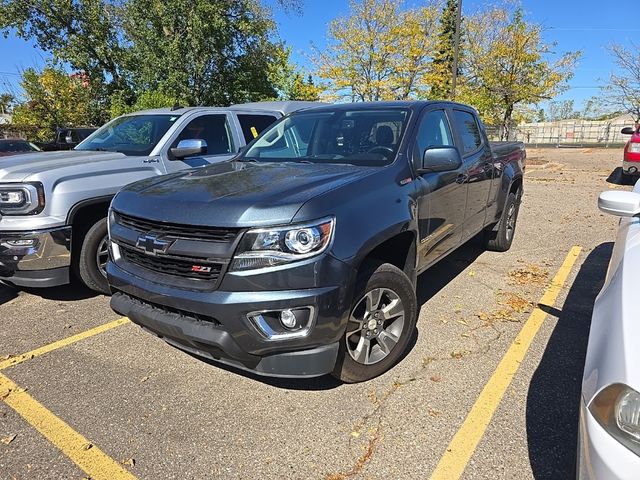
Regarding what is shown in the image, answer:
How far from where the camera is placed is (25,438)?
2584 millimetres

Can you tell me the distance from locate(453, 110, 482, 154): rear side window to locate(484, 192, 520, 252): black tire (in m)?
1.21

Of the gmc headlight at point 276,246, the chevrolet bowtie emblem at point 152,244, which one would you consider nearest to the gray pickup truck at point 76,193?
the chevrolet bowtie emblem at point 152,244

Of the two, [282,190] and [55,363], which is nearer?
[282,190]

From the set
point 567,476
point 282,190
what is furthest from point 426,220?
point 567,476

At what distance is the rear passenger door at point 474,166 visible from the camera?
439 centimetres

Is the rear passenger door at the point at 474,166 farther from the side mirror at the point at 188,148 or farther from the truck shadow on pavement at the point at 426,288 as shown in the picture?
the side mirror at the point at 188,148

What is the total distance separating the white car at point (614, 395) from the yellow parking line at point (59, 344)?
3.66 meters

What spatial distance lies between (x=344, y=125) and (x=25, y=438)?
3135 mm

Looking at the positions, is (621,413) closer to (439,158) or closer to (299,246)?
(299,246)

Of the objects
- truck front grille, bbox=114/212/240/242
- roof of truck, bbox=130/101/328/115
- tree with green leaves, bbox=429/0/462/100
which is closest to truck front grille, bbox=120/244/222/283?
truck front grille, bbox=114/212/240/242

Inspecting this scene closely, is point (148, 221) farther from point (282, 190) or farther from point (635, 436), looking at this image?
point (635, 436)

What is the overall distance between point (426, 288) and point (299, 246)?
268cm

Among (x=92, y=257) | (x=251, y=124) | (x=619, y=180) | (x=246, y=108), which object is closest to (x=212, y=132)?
(x=251, y=124)

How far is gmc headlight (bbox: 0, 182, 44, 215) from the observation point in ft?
13.0
